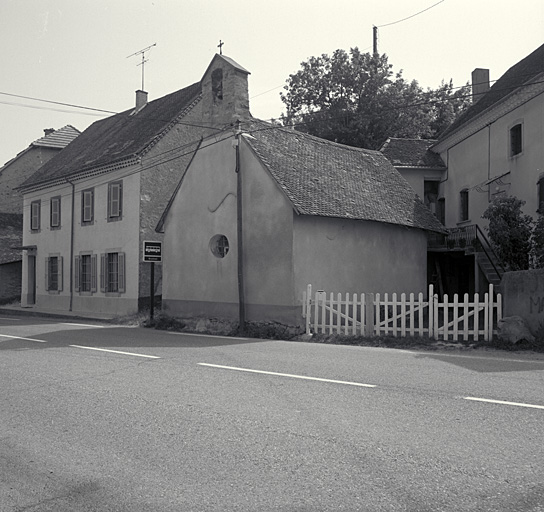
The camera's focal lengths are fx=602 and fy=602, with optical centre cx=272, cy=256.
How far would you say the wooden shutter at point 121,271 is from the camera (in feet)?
82.1

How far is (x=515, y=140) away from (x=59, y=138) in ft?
97.5

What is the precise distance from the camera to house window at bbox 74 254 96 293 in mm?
27031

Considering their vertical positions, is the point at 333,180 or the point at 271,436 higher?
the point at 333,180

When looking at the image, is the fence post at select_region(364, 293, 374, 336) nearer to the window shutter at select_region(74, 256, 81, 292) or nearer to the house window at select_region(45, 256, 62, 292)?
the window shutter at select_region(74, 256, 81, 292)

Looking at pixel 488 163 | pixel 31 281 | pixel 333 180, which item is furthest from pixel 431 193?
pixel 31 281

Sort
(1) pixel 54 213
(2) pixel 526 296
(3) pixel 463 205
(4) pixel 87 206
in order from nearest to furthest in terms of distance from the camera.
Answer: (2) pixel 526 296, (4) pixel 87 206, (3) pixel 463 205, (1) pixel 54 213

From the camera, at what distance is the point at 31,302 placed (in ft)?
105

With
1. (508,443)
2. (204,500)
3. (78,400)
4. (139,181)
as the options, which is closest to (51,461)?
(204,500)

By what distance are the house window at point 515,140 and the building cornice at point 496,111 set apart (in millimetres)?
745

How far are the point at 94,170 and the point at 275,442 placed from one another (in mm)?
23586

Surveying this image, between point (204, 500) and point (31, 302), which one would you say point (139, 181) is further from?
point (204, 500)

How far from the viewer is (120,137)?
2903cm

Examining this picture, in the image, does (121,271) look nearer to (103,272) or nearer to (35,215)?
(103,272)

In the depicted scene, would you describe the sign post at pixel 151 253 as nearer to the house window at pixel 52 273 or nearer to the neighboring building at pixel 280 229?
the neighboring building at pixel 280 229
